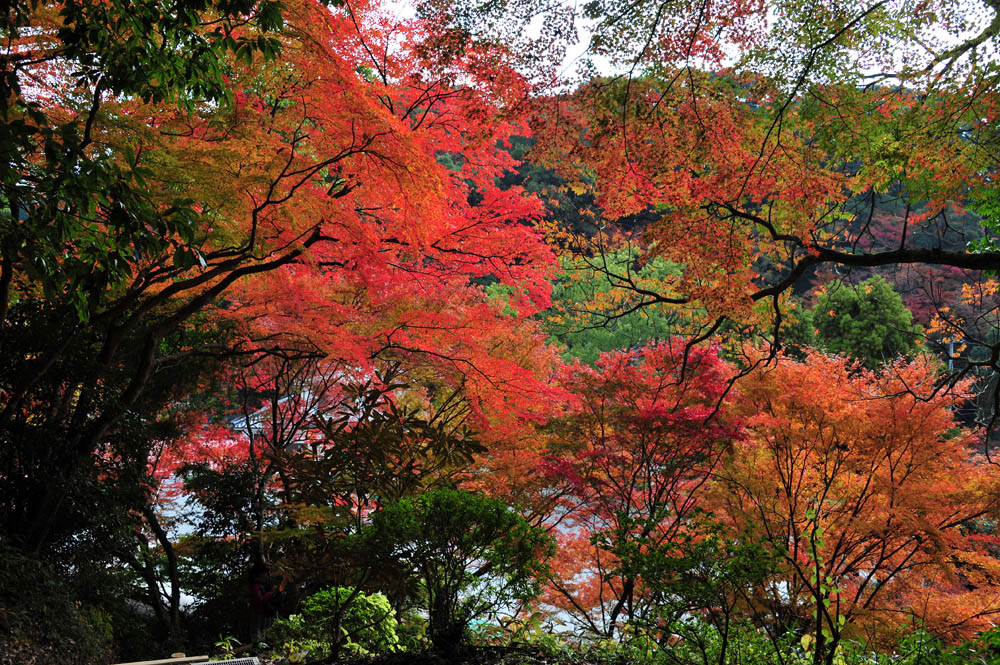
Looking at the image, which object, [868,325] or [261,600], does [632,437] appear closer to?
[261,600]

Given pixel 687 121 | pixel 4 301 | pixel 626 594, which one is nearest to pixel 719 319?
pixel 687 121

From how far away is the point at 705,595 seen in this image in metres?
3.62

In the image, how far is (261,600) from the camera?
26.9ft

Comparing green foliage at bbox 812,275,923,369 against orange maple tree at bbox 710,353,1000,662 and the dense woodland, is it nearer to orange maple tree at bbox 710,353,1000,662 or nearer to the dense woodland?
the dense woodland

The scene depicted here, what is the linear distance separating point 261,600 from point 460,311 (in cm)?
431

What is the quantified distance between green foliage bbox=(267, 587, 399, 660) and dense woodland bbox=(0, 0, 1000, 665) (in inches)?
1.4

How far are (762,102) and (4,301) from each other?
17.7 ft

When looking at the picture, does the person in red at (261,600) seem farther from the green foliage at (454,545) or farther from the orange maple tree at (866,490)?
the orange maple tree at (866,490)

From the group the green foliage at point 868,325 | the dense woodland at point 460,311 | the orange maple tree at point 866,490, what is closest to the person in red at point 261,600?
the dense woodland at point 460,311

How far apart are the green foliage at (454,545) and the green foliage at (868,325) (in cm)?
1501

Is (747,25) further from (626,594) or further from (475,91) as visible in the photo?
(626,594)

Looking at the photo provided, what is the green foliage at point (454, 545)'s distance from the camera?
3.88 meters

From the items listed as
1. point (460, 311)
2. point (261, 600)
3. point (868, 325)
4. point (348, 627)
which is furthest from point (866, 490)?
point (868, 325)

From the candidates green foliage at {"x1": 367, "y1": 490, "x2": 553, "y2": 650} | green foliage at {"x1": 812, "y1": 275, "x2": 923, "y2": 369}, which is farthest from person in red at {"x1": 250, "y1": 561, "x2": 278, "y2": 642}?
green foliage at {"x1": 812, "y1": 275, "x2": 923, "y2": 369}
